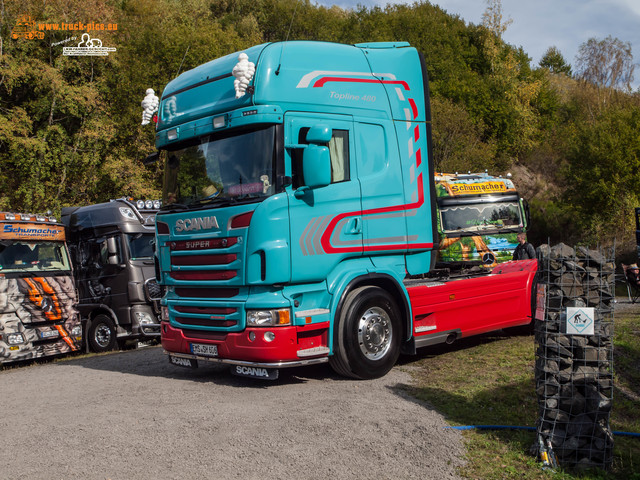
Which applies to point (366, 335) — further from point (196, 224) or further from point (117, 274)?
point (117, 274)

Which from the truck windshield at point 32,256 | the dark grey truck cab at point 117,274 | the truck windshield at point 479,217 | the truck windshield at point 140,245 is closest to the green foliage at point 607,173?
the truck windshield at point 479,217

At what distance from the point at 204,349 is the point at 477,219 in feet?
31.4

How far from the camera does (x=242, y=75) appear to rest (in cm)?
718

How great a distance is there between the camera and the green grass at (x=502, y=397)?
5039mm

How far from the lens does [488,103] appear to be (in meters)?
57.0

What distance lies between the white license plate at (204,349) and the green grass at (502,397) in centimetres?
236

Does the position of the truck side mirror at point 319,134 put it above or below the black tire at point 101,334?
above

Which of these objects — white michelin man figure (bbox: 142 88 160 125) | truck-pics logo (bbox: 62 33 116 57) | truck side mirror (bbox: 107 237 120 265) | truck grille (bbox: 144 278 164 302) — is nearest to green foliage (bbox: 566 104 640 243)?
truck-pics logo (bbox: 62 33 116 57)

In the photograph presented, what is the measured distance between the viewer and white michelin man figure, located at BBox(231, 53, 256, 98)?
283 inches

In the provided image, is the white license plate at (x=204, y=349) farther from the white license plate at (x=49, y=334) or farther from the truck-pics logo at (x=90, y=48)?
Answer: the truck-pics logo at (x=90, y=48)

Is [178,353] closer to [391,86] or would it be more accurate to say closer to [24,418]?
[24,418]

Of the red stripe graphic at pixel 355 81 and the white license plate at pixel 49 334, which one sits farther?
the white license plate at pixel 49 334

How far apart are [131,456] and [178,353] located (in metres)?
3.01

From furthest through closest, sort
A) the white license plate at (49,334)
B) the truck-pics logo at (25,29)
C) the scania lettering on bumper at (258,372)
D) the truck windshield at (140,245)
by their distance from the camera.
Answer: the truck-pics logo at (25,29) < the truck windshield at (140,245) < the white license plate at (49,334) < the scania lettering on bumper at (258,372)
